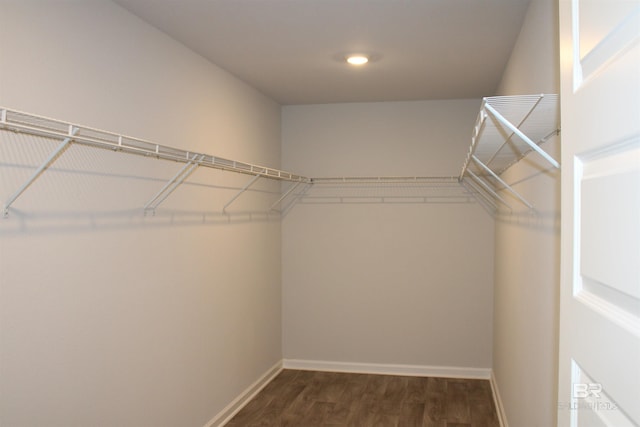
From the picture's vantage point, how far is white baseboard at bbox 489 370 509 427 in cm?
338

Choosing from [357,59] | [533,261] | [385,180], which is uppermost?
[357,59]

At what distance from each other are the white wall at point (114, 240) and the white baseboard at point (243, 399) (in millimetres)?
57

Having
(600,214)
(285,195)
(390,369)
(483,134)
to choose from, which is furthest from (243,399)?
(600,214)

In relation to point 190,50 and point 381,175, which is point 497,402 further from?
point 190,50

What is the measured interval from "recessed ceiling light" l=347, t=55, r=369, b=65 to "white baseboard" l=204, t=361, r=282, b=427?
2373 mm

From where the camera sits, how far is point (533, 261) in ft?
7.57

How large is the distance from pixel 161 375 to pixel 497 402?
234 cm

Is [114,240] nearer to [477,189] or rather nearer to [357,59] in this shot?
[357,59]

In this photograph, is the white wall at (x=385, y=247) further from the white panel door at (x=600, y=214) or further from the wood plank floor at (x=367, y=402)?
the white panel door at (x=600, y=214)

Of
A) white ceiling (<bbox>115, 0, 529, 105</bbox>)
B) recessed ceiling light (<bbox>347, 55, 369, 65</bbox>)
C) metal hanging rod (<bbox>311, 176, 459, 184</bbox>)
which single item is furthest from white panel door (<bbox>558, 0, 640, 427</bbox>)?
metal hanging rod (<bbox>311, 176, 459, 184</bbox>)

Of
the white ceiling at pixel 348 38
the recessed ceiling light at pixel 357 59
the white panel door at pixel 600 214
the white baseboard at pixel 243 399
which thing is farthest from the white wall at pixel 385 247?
the white panel door at pixel 600 214

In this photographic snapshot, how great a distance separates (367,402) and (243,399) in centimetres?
89

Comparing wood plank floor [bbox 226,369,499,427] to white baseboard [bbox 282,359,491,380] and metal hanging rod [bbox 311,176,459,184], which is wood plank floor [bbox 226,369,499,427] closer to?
white baseboard [bbox 282,359,491,380]

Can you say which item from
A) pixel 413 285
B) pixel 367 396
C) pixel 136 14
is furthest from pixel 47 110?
pixel 413 285
